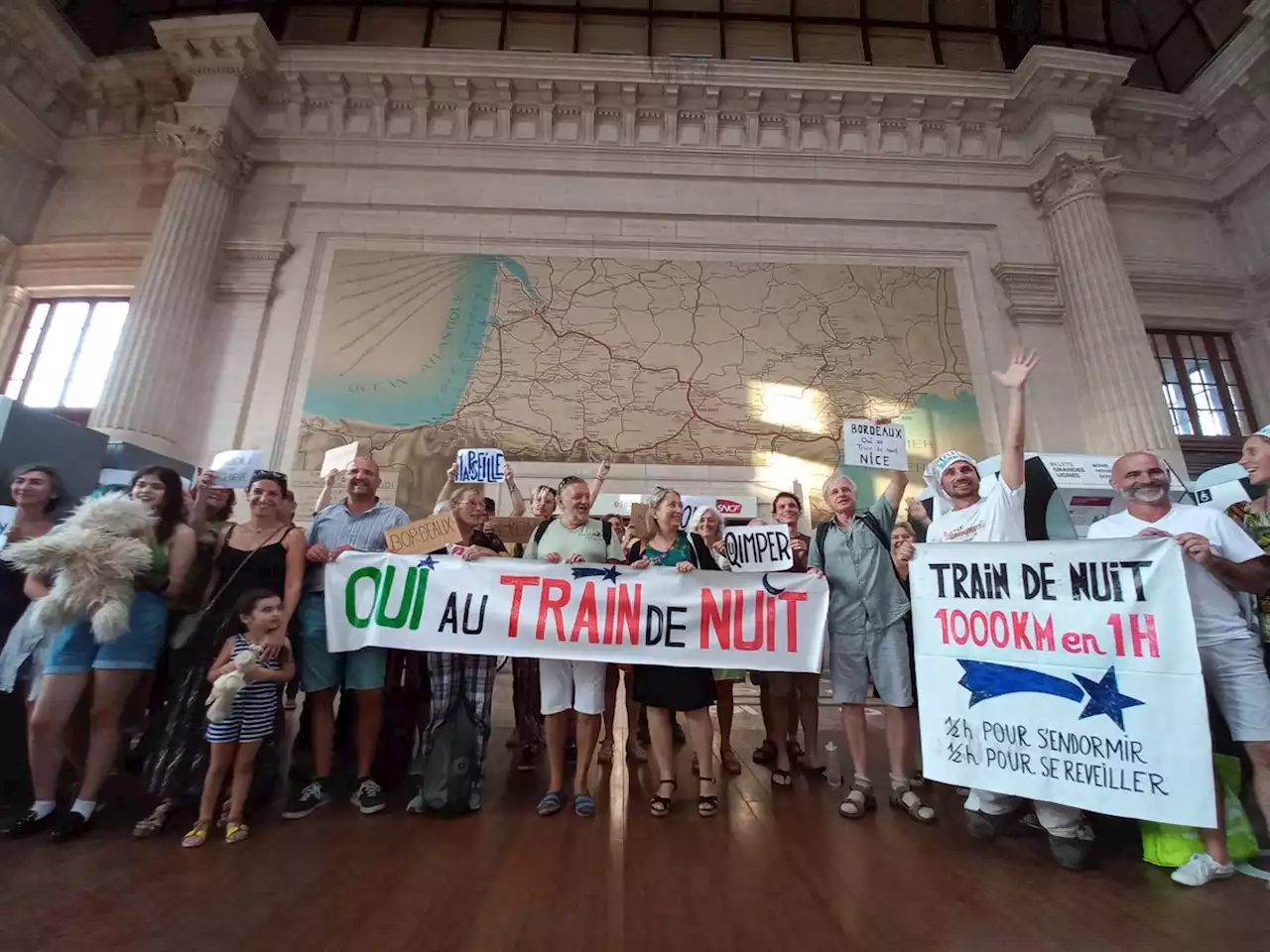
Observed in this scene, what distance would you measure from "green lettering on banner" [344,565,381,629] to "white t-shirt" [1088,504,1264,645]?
3364mm

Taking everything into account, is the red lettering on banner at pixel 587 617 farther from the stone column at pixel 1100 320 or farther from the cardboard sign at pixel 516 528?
the stone column at pixel 1100 320

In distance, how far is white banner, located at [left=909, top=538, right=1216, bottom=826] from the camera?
76.6 inches

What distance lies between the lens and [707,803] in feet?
8.04

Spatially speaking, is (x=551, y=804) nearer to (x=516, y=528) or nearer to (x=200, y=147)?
(x=516, y=528)

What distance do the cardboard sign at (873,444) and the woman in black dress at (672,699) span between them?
148 cm

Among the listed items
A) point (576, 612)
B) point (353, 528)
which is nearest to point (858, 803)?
point (576, 612)

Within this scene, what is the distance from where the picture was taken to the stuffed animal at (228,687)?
6.91 ft

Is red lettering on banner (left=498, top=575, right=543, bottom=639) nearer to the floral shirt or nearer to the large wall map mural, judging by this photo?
the floral shirt

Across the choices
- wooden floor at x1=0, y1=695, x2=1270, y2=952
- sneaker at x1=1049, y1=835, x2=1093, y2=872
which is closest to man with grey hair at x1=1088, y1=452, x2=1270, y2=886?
sneaker at x1=1049, y1=835, x2=1093, y2=872

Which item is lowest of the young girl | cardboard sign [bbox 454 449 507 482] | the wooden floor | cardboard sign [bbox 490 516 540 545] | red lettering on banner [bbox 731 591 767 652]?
the wooden floor

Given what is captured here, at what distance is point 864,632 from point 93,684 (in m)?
3.41

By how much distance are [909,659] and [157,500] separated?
369cm

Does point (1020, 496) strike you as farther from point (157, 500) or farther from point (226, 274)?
point (226, 274)

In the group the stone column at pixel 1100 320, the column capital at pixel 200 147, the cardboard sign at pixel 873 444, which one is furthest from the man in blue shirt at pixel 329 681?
the stone column at pixel 1100 320
